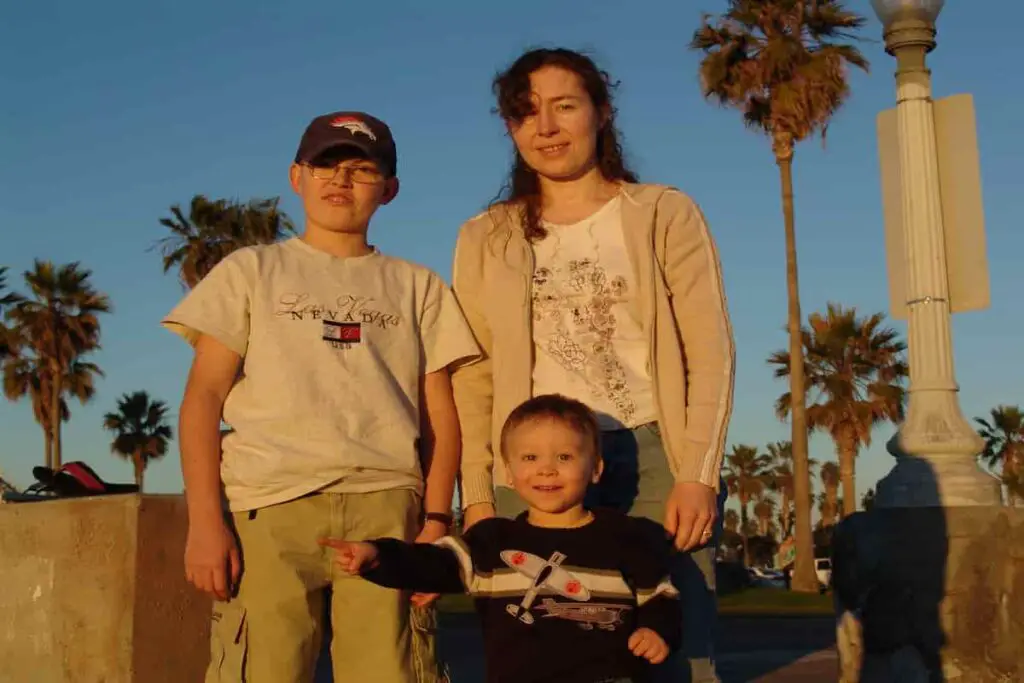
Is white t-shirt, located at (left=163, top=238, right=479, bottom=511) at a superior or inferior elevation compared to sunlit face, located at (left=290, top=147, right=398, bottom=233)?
inferior

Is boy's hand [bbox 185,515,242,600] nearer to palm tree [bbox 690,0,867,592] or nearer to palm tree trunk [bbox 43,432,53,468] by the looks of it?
palm tree [bbox 690,0,867,592]

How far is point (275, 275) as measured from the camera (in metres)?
3.20

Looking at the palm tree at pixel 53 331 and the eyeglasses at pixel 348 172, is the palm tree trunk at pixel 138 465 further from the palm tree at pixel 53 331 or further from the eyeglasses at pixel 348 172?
the eyeglasses at pixel 348 172

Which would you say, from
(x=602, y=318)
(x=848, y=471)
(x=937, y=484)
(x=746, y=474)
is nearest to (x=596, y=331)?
(x=602, y=318)

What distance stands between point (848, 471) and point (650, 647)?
35.8m

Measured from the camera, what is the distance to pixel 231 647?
2.97 m

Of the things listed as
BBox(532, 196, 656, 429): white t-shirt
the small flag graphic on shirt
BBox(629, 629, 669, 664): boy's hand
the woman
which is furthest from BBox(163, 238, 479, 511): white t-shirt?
BBox(629, 629, 669, 664): boy's hand

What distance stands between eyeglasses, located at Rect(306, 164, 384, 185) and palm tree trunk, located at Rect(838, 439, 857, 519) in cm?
3373

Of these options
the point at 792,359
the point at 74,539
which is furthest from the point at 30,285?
the point at 74,539

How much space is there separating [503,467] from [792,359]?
24025mm

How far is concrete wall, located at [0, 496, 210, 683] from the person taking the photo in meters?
4.07

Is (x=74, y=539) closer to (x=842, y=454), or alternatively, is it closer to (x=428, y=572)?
(x=428, y=572)

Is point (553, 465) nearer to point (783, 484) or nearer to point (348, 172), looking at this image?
point (348, 172)

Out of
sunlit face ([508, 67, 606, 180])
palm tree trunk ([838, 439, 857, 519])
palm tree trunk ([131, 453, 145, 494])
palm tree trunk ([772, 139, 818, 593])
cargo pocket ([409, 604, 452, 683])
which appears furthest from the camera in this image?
palm tree trunk ([131, 453, 145, 494])
